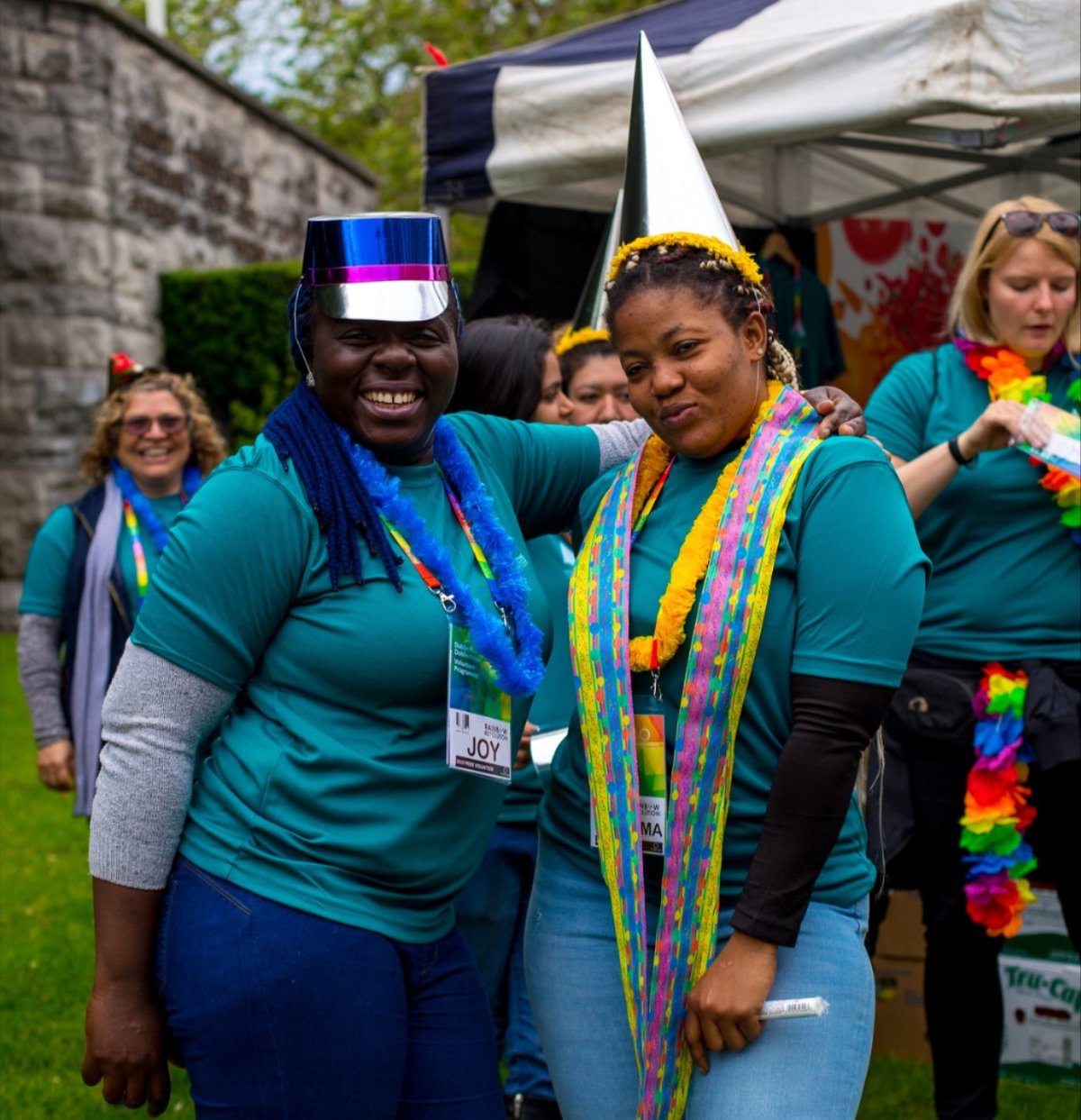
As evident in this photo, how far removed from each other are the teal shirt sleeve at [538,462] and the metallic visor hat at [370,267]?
0.97 ft

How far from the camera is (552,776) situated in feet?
7.57

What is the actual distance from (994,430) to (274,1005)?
1.92 meters

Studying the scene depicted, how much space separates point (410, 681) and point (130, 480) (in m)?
2.61

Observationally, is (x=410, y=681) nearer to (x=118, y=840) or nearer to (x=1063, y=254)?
(x=118, y=840)

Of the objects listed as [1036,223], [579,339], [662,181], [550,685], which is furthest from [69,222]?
[662,181]

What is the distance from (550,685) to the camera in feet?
10.5

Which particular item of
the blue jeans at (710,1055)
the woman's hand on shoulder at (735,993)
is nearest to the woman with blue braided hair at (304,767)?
the blue jeans at (710,1055)

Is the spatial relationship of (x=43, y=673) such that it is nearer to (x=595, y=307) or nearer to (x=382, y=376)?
(x=595, y=307)

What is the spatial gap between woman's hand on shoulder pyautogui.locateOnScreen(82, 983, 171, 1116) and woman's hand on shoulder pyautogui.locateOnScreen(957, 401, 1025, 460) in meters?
1.98

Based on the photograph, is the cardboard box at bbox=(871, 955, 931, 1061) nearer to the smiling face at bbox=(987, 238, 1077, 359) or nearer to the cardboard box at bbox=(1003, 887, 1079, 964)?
the cardboard box at bbox=(1003, 887, 1079, 964)

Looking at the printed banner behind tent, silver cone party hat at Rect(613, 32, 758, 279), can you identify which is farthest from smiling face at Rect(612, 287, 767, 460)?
the printed banner behind tent

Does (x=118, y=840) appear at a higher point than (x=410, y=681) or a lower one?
lower

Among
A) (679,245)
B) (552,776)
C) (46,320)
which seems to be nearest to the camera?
(679,245)

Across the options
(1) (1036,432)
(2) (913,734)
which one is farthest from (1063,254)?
(2) (913,734)
